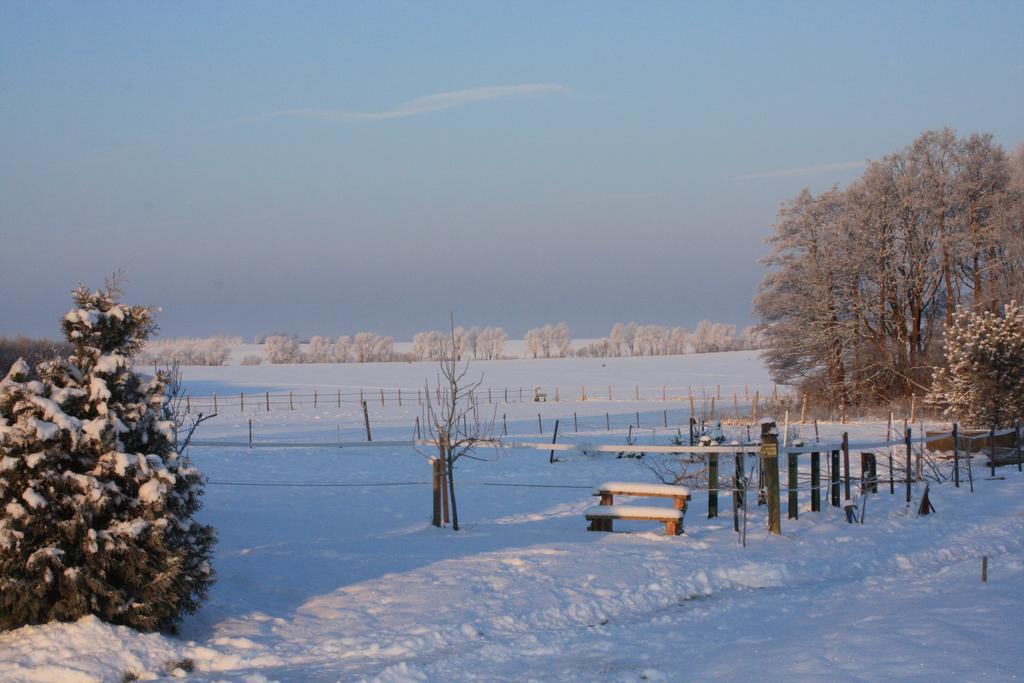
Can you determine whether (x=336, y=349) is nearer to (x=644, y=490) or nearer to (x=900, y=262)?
(x=900, y=262)

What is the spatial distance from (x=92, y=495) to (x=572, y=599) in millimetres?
4444

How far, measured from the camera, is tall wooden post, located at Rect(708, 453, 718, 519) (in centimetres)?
1427

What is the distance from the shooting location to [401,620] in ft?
28.1

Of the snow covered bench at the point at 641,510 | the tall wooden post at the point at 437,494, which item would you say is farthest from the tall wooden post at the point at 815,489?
the tall wooden post at the point at 437,494

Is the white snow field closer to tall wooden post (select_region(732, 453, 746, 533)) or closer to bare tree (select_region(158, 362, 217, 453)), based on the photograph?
tall wooden post (select_region(732, 453, 746, 533))

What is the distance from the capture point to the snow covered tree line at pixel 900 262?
4281 centimetres

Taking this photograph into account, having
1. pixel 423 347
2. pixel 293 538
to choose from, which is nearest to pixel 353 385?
pixel 293 538

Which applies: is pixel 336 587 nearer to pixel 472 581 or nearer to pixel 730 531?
pixel 472 581

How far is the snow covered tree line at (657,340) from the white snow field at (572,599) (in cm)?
16603

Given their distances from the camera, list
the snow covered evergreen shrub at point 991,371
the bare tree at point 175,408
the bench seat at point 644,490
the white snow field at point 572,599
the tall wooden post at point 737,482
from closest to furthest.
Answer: the white snow field at point 572,599 < the bare tree at point 175,408 < the bench seat at point 644,490 < the tall wooden post at point 737,482 < the snow covered evergreen shrub at point 991,371

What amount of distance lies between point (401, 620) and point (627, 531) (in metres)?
5.52

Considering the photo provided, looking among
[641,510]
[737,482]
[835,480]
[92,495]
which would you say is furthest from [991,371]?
[92,495]

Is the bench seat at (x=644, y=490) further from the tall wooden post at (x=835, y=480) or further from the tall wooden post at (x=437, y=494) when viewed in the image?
the tall wooden post at (x=835, y=480)

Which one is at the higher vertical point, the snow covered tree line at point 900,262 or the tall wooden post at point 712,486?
the snow covered tree line at point 900,262
